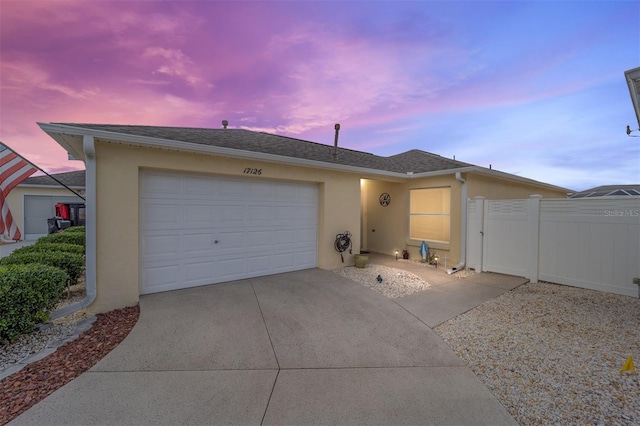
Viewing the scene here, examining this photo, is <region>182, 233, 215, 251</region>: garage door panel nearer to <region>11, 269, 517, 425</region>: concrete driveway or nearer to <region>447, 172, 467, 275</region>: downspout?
<region>11, 269, 517, 425</region>: concrete driveway

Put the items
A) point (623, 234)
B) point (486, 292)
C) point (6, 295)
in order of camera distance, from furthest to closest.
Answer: point (486, 292), point (623, 234), point (6, 295)

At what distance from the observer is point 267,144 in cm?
685

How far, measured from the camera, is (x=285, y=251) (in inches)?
261

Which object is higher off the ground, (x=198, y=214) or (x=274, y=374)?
(x=198, y=214)

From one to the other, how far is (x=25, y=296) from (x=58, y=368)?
3.99ft

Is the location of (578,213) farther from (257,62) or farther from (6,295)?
(6,295)

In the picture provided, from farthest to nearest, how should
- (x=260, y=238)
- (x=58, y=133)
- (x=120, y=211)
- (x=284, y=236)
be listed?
(x=284, y=236)
(x=260, y=238)
(x=120, y=211)
(x=58, y=133)

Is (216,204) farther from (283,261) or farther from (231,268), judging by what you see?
(283,261)

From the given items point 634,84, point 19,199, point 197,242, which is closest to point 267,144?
point 197,242

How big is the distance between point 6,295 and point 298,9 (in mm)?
7712

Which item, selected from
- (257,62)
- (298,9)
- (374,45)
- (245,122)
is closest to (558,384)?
(374,45)

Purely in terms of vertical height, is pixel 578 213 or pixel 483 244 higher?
pixel 578 213

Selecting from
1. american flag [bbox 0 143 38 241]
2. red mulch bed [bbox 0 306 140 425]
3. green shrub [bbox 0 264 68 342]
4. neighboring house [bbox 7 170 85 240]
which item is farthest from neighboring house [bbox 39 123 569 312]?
neighboring house [bbox 7 170 85 240]

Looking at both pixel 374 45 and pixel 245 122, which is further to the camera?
pixel 245 122
